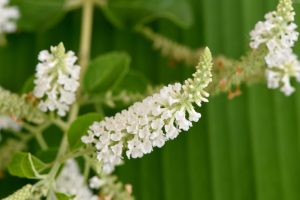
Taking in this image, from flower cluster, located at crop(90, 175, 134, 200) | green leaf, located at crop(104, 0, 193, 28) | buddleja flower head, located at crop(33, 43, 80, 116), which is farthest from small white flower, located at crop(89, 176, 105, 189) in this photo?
green leaf, located at crop(104, 0, 193, 28)

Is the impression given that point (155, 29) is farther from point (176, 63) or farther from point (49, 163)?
point (49, 163)

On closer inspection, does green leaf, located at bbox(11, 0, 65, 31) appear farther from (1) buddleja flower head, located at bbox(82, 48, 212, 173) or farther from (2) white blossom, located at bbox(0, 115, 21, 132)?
(1) buddleja flower head, located at bbox(82, 48, 212, 173)

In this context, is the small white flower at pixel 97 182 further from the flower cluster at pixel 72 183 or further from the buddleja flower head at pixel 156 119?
the buddleja flower head at pixel 156 119

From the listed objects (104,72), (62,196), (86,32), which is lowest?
Result: (62,196)

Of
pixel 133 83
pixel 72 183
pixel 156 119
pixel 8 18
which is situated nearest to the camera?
pixel 156 119

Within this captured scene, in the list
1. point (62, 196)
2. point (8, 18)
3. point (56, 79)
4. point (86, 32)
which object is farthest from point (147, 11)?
point (62, 196)

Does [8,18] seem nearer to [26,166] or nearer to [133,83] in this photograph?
[133,83]
